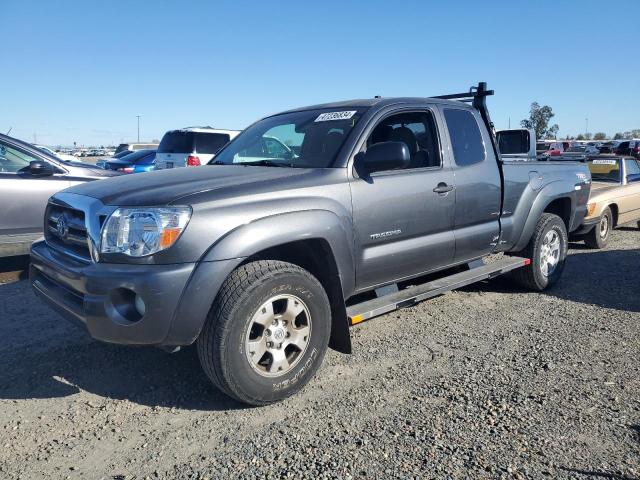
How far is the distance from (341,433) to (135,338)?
1248 millimetres

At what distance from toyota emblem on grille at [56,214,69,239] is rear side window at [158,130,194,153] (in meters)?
8.24

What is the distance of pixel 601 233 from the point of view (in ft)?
28.7

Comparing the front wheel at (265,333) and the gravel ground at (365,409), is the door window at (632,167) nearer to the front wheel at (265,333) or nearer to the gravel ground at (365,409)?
the gravel ground at (365,409)

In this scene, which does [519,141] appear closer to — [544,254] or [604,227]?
[604,227]

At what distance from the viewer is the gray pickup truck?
2902 mm

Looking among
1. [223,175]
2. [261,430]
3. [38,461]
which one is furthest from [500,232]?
[38,461]

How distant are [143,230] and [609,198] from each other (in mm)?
8313

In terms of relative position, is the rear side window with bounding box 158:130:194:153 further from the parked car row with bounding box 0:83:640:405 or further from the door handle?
the door handle

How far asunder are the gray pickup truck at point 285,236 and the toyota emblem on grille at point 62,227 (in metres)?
0.01

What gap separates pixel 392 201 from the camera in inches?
152

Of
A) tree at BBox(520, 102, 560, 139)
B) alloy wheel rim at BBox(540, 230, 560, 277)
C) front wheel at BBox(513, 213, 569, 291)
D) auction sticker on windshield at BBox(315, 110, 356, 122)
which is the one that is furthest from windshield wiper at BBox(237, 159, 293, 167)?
tree at BBox(520, 102, 560, 139)

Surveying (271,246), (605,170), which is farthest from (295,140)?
(605,170)

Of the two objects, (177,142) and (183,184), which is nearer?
(183,184)

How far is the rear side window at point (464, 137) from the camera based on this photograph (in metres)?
4.60
